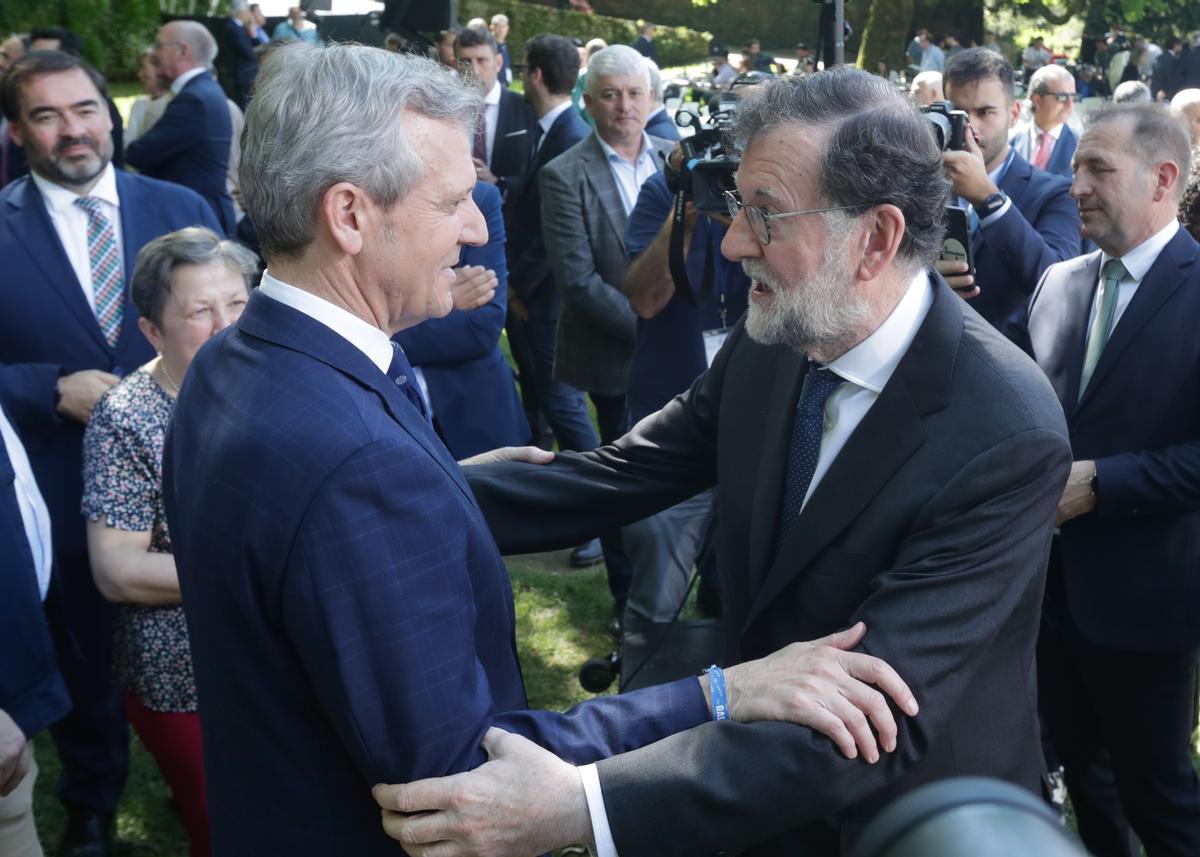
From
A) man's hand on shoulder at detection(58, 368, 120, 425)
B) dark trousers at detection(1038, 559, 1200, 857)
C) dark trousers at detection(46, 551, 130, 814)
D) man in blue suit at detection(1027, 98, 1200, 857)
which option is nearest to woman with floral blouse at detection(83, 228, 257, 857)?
man's hand on shoulder at detection(58, 368, 120, 425)

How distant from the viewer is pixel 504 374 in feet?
16.2

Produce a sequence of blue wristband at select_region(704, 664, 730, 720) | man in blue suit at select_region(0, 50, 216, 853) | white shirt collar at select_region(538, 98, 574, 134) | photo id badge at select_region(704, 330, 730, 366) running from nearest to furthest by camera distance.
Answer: blue wristband at select_region(704, 664, 730, 720)
man in blue suit at select_region(0, 50, 216, 853)
photo id badge at select_region(704, 330, 730, 366)
white shirt collar at select_region(538, 98, 574, 134)

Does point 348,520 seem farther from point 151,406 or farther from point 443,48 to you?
point 443,48

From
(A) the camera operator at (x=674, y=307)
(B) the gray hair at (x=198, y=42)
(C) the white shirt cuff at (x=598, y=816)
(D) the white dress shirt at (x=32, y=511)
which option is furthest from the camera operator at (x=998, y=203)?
(B) the gray hair at (x=198, y=42)

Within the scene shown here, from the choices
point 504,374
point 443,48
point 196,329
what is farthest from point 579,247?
point 443,48

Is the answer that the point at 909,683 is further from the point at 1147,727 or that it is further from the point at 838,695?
the point at 1147,727

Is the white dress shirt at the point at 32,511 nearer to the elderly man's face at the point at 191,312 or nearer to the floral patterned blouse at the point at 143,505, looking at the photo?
the floral patterned blouse at the point at 143,505

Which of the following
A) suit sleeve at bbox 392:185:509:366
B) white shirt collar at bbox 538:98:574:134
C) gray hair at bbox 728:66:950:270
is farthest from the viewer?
white shirt collar at bbox 538:98:574:134

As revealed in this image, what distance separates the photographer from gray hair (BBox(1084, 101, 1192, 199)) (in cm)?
366

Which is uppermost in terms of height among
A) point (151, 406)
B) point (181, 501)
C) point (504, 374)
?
point (181, 501)

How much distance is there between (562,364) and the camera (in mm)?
5996

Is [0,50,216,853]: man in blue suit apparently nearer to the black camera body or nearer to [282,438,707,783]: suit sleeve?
the black camera body

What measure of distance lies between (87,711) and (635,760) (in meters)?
2.70

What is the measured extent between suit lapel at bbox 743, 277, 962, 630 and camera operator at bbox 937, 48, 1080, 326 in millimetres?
1702
